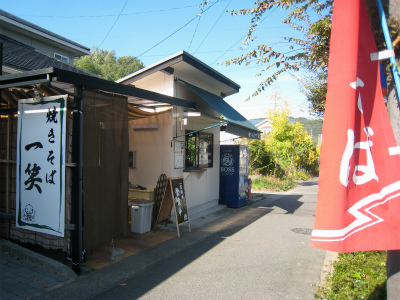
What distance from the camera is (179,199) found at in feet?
24.4

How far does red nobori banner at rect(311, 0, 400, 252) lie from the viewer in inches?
80.0

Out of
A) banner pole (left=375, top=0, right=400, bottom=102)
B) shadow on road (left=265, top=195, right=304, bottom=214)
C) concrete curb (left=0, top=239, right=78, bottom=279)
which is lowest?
shadow on road (left=265, top=195, right=304, bottom=214)

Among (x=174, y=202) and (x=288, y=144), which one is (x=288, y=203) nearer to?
(x=174, y=202)

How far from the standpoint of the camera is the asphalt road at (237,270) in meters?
4.39

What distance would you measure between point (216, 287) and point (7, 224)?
4088 millimetres

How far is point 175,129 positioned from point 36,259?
14.7 feet

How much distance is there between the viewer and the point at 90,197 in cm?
513

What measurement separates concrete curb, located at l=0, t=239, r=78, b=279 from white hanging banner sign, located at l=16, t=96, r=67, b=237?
450mm

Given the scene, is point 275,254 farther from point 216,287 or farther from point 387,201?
point 387,201

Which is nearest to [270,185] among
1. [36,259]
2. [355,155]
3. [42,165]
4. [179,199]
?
[179,199]

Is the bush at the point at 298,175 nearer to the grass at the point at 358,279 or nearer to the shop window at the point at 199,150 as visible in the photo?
the shop window at the point at 199,150

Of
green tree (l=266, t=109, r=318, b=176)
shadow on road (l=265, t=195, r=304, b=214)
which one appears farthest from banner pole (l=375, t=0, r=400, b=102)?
green tree (l=266, t=109, r=318, b=176)

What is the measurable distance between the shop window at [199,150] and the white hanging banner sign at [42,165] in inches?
165

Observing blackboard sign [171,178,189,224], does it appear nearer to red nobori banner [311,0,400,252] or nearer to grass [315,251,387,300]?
grass [315,251,387,300]
